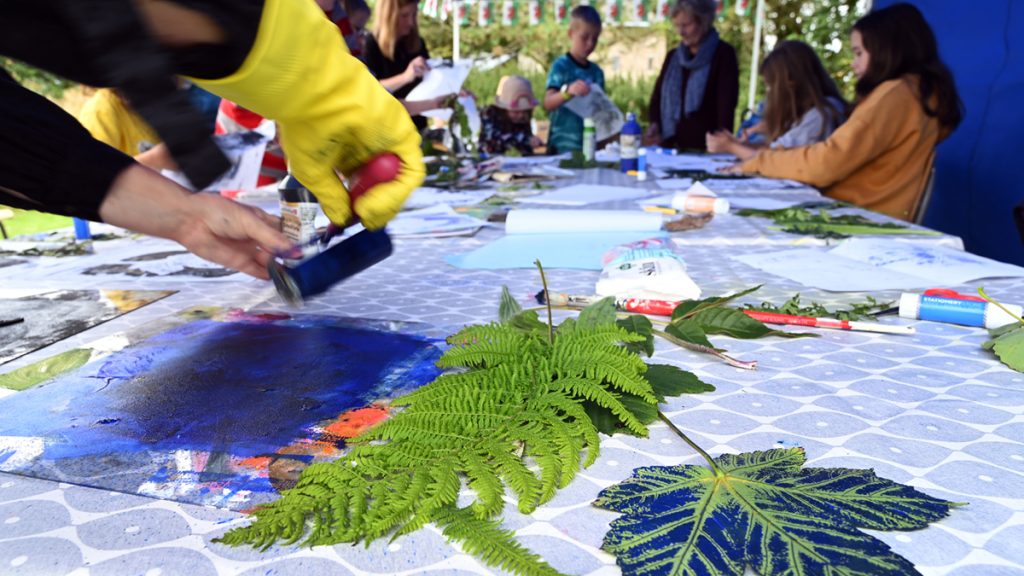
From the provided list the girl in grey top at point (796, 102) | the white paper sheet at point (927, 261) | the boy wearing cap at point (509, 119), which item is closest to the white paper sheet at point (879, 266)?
the white paper sheet at point (927, 261)

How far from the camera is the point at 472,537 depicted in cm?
38

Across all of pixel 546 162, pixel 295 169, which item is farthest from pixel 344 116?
pixel 546 162

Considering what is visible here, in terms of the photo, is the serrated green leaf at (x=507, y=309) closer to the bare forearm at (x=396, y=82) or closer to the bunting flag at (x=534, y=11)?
the bare forearm at (x=396, y=82)

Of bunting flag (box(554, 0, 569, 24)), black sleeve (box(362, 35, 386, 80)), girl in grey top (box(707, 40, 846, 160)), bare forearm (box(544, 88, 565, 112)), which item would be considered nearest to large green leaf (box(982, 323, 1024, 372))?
girl in grey top (box(707, 40, 846, 160))

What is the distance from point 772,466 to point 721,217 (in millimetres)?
1155

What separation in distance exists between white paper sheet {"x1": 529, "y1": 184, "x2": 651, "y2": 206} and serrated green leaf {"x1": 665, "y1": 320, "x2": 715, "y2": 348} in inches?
39.4

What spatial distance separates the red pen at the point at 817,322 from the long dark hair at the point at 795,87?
6.73ft

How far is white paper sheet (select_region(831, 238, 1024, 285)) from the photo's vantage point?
100 centimetres

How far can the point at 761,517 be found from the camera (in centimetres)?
39

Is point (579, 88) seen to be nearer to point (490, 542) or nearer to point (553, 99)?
point (553, 99)

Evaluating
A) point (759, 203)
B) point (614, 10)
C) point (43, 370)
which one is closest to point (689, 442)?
point (43, 370)

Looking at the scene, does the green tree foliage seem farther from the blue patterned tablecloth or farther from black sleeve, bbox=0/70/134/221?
black sleeve, bbox=0/70/134/221

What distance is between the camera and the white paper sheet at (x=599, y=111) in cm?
344

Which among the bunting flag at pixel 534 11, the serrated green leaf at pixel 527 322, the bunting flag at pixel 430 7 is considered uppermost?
the bunting flag at pixel 534 11
